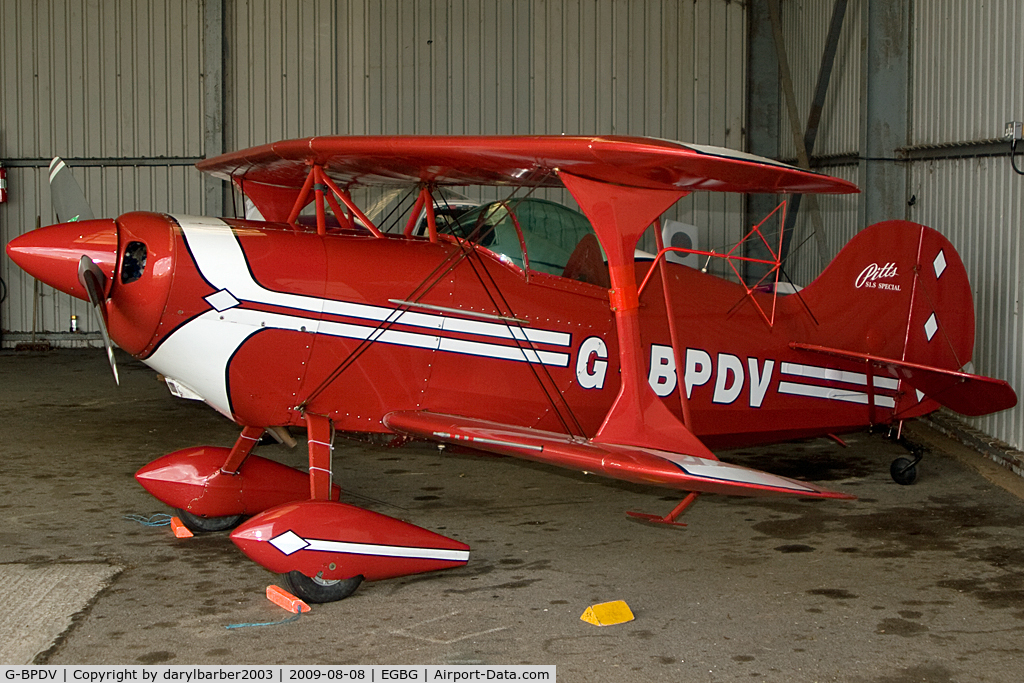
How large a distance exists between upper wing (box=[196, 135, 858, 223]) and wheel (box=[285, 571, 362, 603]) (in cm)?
201

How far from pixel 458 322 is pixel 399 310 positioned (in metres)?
0.31

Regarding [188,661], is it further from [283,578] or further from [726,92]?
[726,92]

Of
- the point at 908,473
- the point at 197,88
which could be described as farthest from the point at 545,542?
the point at 197,88

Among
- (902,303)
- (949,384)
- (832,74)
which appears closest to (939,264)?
(902,303)

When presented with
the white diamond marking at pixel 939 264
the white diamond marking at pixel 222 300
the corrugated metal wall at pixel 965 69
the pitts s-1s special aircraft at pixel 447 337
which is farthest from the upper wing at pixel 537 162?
the corrugated metal wall at pixel 965 69

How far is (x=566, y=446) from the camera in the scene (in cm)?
438

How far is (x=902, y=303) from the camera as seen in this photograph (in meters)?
6.32

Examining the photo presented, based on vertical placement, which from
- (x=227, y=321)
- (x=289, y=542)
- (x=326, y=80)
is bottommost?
(x=289, y=542)

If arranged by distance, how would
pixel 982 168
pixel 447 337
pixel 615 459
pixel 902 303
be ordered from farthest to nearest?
pixel 982 168
pixel 902 303
pixel 447 337
pixel 615 459

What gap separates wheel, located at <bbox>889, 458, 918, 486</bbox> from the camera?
21.3ft

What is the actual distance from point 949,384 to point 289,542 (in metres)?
4.11

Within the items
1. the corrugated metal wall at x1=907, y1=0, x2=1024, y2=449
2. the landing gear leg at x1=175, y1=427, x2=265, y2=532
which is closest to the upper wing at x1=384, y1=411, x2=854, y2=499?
the landing gear leg at x1=175, y1=427, x2=265, y2=532

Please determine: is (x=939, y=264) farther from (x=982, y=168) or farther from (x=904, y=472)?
(x=982, y=168)

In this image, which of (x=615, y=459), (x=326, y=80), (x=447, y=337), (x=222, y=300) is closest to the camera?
(x=615, y=459)
